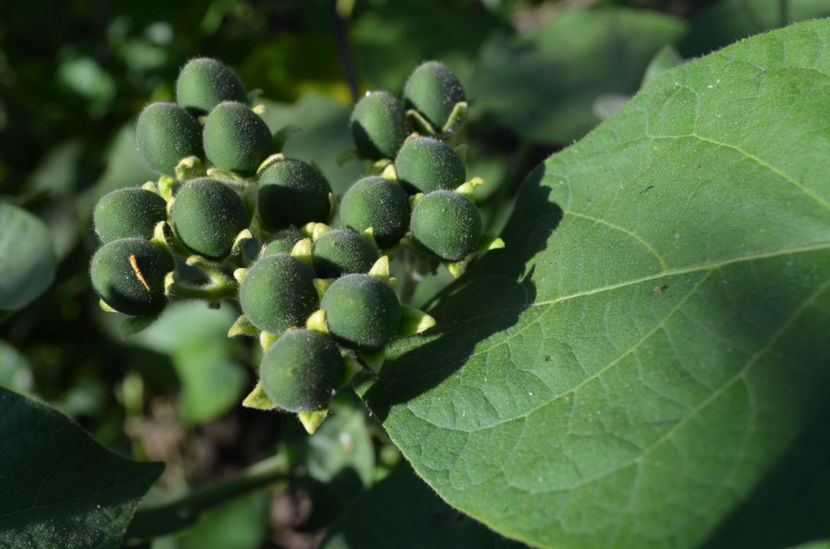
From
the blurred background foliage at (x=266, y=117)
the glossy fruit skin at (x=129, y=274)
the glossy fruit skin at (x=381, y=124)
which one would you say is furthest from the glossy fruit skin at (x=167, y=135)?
the blurred background foliage at (x=266, y=117)

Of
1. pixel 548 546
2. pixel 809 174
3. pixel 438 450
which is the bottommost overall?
pixel 438 450

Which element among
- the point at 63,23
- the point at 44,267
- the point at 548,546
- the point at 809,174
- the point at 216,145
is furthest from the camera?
the point at 63,23

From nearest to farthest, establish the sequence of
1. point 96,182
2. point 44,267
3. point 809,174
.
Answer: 1. point 809,174
2. point 44,267
3. point 96,182

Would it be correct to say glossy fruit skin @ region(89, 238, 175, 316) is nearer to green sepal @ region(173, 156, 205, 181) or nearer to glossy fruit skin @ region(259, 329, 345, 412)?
green sepal @ region(173, 156, 205, 181)

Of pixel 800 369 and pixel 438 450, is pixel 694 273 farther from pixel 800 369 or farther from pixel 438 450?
pixel 438 450

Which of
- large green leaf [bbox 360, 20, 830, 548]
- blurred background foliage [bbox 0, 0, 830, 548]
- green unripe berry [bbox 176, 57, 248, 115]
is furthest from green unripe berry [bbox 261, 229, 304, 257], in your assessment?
blurred background foliage [bbox 0, 0, 830, 548]

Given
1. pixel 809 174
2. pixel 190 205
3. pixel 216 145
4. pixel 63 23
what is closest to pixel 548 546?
pixel 809 174

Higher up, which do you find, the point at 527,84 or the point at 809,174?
the point at 809,174

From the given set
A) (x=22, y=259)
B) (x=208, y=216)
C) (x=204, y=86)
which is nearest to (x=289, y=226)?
(x=208, y=216)
